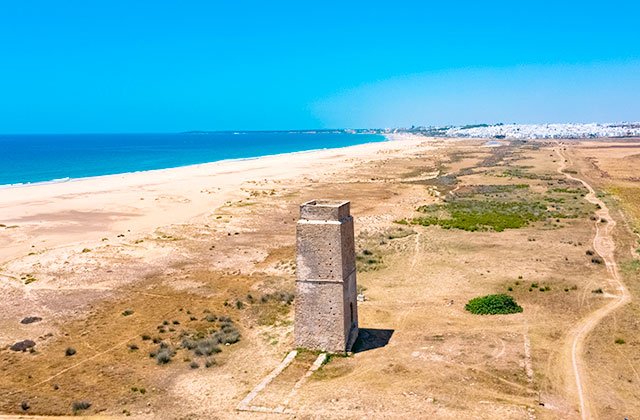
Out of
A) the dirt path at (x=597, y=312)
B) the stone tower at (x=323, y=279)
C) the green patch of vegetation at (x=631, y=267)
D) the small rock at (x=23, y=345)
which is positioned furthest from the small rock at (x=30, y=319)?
the green patch of vegetation at (x=631, y=267)

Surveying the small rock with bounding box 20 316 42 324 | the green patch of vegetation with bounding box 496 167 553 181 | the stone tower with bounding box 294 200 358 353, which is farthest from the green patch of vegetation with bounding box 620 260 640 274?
the green patch of vegetation with bounding box 496 167 553 181

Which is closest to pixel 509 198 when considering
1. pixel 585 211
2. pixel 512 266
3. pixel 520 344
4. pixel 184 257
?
pixel 585 211

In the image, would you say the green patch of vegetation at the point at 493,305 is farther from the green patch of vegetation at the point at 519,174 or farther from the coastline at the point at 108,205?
the green patch of vegetation at the point at 519,174

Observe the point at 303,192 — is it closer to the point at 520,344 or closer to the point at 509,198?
the point at 509,198

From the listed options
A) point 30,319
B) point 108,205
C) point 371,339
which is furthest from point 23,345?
point 108,205

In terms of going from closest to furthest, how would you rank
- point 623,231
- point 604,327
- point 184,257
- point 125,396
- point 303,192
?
point 125,396 < point 604,327 < point 184,257 < point 623,231 < point 303,192

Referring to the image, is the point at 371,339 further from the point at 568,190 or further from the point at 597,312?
the point at 568,190

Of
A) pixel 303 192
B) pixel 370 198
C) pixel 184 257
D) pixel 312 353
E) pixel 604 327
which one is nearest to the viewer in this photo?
pixel 312 353
